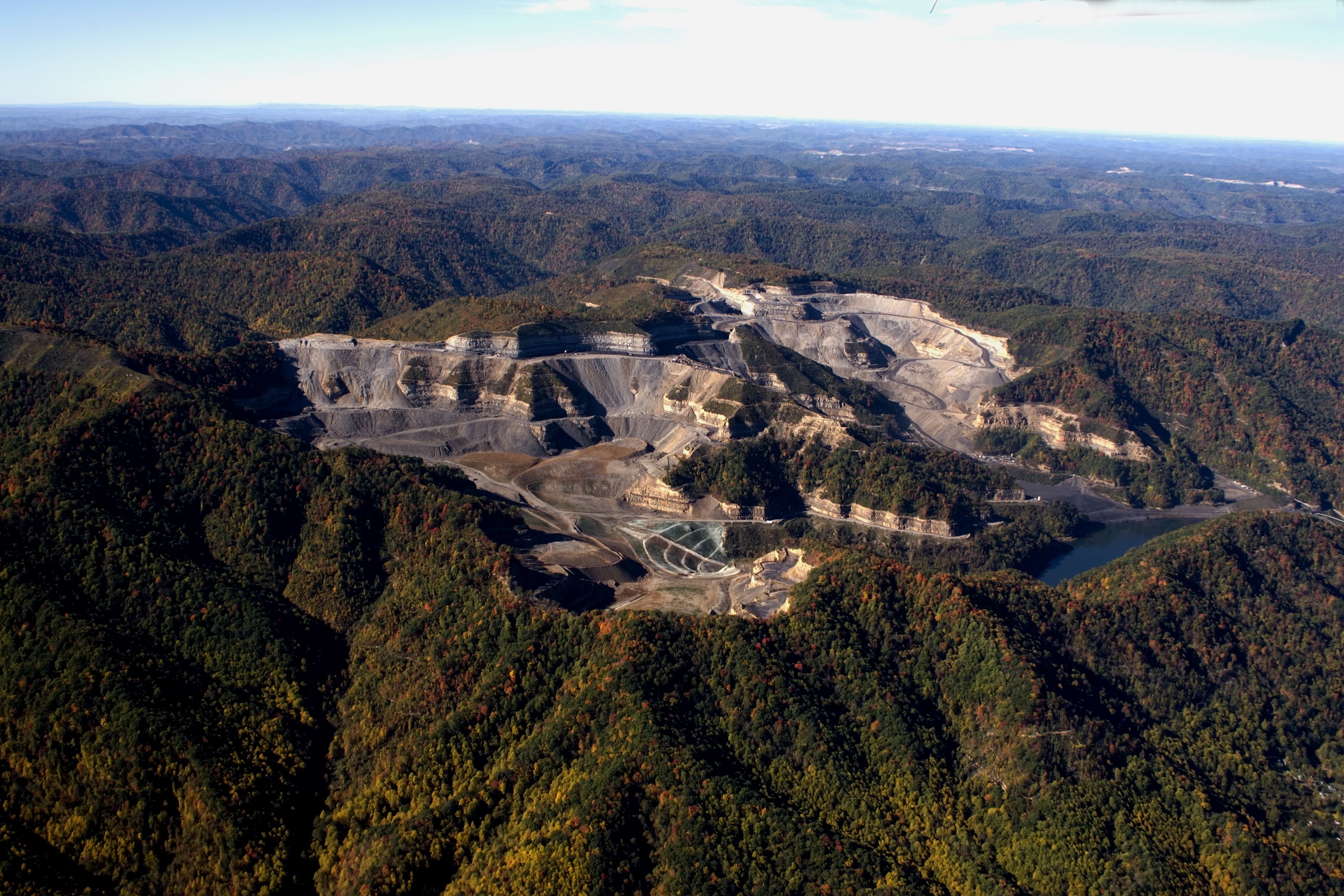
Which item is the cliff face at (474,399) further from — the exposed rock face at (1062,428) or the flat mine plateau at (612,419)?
the exposed rock face at (1062,428)

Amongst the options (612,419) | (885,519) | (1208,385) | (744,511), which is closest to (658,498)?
(744,511)

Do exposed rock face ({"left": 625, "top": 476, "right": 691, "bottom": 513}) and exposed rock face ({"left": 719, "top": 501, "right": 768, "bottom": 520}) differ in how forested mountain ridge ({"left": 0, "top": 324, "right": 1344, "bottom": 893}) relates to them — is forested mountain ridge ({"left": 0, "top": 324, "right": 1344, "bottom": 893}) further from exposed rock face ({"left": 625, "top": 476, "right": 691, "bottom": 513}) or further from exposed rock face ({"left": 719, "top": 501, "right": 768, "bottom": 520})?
exposed rock face ({"left": 719, "top": 501, "right": 768, "bottom": 520})

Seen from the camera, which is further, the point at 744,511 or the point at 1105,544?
the point at 1105,544

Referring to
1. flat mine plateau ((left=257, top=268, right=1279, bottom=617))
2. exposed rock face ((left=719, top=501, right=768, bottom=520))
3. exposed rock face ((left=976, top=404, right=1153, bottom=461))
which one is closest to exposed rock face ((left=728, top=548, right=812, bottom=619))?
flat mine plateau ((left=257, top=268, right=1279, bottom=617))

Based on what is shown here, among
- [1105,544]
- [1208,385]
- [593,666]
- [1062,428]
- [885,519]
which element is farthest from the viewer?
[1208,385]

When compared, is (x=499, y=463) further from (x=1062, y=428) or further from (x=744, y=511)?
(x=1062, y=428)
